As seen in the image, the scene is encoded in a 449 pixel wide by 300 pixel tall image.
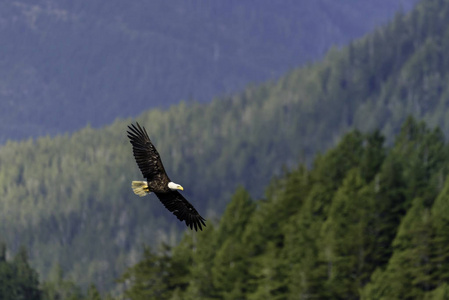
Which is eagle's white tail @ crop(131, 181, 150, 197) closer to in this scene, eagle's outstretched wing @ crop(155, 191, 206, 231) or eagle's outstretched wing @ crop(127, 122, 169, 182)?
eagle's outstretched wing @ crop(127, 122, 169, 182)

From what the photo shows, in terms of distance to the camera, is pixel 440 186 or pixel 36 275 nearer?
pixel 440 186

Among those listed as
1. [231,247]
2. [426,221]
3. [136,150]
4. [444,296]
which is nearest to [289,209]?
[231,247]

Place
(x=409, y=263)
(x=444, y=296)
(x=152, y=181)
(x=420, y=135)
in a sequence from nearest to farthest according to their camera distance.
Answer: (x=152, y=181)
(x=444, y=296)
(x=409, y=263)
(x=420, y=135)

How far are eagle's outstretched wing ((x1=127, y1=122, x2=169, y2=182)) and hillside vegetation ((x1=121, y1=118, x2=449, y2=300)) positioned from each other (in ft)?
138

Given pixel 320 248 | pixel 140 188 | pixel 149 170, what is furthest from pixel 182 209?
pixel 320 248

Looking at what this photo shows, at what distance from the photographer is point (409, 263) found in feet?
251

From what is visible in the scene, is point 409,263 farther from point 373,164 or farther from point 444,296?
point 373,164

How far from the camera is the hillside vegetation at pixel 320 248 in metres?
77.1

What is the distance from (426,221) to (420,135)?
5832 centimetres

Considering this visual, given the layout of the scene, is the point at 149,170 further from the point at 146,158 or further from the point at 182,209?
the point at 182,209

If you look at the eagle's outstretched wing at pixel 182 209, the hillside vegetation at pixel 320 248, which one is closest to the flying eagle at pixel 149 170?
the eagle's outstretched wing at pixel 182 209

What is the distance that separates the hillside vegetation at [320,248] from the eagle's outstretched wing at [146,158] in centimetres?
4219

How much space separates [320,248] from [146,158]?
54905 mm

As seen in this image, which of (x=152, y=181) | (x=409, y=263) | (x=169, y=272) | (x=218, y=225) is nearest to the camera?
(x=152, y=181)
